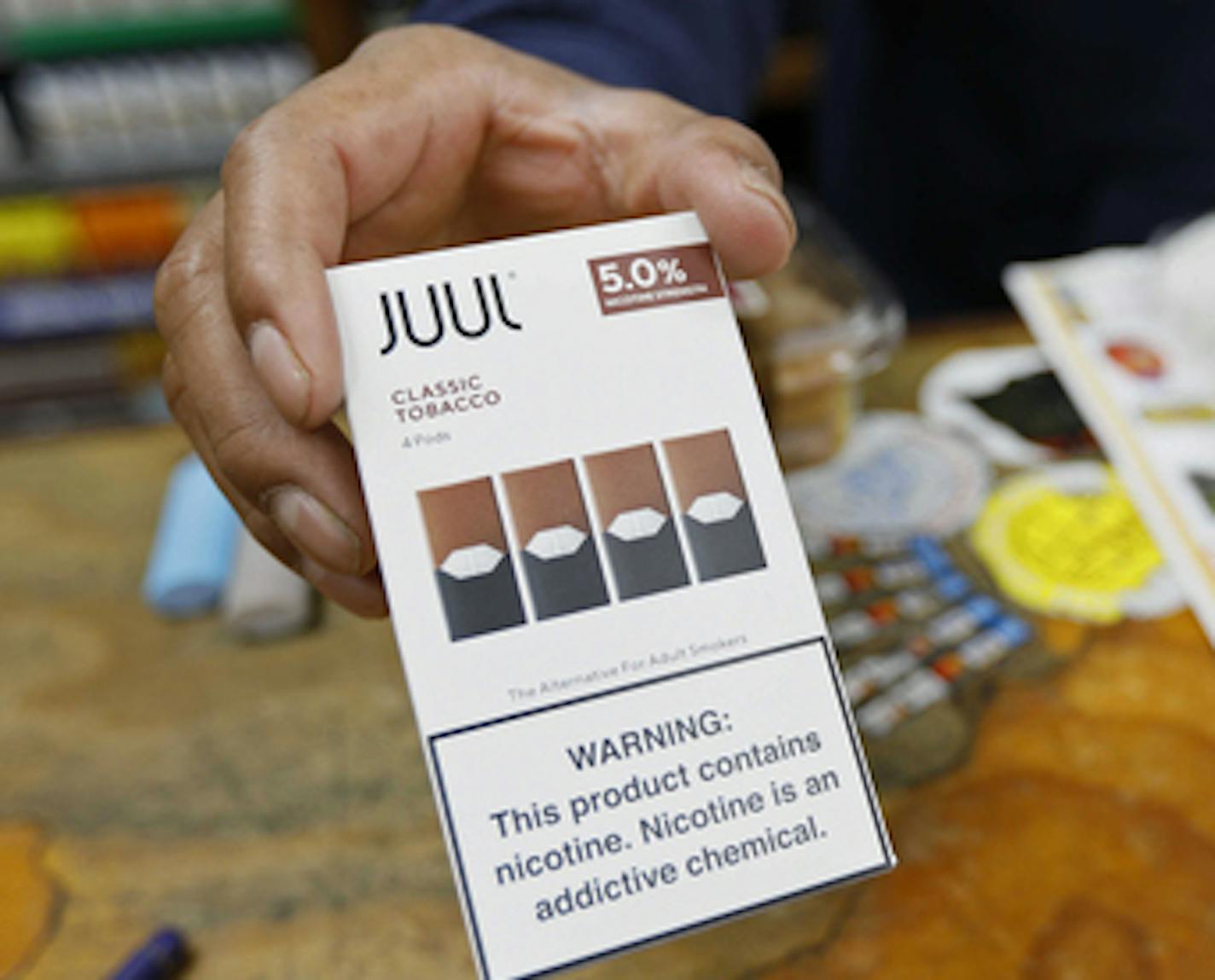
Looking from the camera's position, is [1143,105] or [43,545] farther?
[1143,105]

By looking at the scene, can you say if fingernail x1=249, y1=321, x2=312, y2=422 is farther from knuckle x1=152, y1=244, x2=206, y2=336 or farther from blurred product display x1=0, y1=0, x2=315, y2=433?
blurred product display x1=0, y1=0, x2=315, y2=433

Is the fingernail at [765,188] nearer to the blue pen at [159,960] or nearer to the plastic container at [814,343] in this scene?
the plastic container at [814,343]

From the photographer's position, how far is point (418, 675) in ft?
1.07

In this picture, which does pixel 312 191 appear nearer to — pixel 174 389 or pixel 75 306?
pixel 174 389

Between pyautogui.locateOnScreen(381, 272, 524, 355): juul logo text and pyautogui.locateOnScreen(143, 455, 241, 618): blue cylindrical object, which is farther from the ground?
pyautogui.locateOnScreen(381, 272, 524, 355): juul logo text

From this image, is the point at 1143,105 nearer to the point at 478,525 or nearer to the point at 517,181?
the point at 517,181

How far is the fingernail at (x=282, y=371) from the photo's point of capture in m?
0.34

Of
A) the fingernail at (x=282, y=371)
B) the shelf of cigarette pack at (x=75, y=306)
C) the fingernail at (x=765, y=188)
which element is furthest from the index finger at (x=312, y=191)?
the shelf of cigarette pack at (x=75, y=306)

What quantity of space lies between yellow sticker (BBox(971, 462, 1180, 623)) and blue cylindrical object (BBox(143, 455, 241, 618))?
1.46 ft

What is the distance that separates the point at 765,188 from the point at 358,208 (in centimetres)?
19

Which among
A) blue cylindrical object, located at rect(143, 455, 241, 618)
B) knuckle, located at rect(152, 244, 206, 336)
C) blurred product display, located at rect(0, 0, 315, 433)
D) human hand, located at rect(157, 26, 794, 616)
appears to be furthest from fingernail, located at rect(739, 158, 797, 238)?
blurred product display, located at rect(0, 0, 315, 433)

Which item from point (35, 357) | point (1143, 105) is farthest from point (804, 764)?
point (35, 357)

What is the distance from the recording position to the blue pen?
0.43 metres

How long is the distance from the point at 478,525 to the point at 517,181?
263 mm
